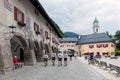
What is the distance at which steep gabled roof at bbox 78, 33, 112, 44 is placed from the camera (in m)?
112

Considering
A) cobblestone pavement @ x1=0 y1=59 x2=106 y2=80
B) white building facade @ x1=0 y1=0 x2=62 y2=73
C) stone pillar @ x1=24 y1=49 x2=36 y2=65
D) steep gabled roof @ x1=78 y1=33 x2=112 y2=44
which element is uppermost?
steep gabled roof @ x1=78 y1=33 x2=112 y2=44

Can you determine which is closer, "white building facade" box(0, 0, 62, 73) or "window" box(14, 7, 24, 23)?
"white building facade" box(0, 0, 62, 73)

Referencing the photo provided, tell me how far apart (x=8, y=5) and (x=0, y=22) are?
2.33 m

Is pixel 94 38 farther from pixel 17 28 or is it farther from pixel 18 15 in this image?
pixel 17 28

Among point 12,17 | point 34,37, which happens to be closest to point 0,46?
point 12,17

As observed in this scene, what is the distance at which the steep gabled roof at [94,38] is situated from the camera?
368 ft

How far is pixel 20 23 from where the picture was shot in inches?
947

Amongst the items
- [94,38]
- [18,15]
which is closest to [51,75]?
[18,15]

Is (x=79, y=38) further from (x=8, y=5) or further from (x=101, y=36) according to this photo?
(x=8, y=5)

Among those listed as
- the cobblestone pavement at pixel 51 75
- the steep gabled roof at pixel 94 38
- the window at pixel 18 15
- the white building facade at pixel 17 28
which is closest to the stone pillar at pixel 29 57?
the white building facade at pixel 17 28

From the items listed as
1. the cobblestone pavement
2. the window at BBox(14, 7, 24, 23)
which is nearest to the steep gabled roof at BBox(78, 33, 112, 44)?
the window at BBox(14, 7, 24, 23)

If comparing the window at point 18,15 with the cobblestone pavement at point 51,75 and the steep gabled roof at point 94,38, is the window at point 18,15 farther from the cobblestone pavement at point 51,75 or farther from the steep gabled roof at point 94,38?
the steep gabled roof at point 94,38

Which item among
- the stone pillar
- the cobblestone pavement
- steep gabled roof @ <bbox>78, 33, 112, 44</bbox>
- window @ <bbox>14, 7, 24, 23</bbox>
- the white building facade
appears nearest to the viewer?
the cobblestone pavement

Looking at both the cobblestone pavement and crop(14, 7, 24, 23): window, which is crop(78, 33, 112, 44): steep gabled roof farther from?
the cobblestone pavement
